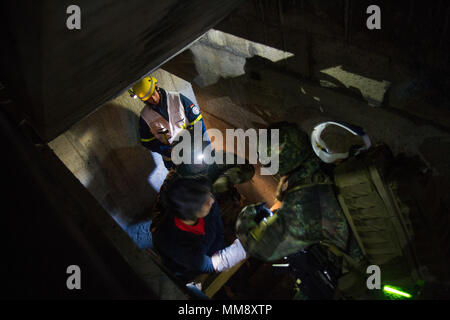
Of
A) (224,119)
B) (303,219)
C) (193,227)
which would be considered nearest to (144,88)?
(224,119)

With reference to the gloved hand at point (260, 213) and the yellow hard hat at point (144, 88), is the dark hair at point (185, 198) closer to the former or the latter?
the gloved hand at point (260, 213)

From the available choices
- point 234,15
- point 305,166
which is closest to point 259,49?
point 234,15

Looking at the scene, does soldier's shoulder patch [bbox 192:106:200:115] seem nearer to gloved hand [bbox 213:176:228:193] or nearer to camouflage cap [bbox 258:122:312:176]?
gloved hand [bbox 213:176:228:193]

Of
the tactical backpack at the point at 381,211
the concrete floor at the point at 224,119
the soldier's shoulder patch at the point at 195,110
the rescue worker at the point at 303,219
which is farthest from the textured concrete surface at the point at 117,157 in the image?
the tactical backpack at the point at 381,211

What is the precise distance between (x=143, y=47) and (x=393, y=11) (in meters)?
1.66

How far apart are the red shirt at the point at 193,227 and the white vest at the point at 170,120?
203 cm

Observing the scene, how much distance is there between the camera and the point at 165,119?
496 cm

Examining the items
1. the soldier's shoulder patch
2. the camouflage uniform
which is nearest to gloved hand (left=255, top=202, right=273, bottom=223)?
the camouflage uniform

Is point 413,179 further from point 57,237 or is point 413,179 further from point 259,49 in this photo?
point 57,237

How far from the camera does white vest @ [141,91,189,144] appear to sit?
497 centimetres

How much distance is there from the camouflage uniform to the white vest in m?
2.74

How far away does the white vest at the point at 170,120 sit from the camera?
16.3 ft

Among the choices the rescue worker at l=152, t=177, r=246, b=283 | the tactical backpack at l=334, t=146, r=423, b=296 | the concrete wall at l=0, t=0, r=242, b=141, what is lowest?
the rescue worker at l=152, t=177, r=246, b=283

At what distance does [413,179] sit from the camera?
→ 1974 millimetres
